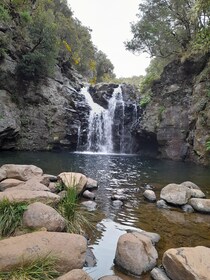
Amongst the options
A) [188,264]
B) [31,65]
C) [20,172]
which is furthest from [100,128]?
[188,264]

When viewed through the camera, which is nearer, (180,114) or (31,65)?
(31,65)

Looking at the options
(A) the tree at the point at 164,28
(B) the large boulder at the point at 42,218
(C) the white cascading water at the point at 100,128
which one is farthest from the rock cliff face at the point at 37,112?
(B) the large boulder at the point at 42,218

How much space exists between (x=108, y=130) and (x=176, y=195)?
15710 mm

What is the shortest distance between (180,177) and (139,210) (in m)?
5.77

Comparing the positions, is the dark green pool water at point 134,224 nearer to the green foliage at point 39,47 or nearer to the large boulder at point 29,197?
the large boulder at point 29,197

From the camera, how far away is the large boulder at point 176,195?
Result: 7.51 meters

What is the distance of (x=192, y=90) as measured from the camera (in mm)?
20438

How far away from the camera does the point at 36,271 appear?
323 cm

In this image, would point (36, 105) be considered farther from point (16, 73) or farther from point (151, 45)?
point (151, 45)

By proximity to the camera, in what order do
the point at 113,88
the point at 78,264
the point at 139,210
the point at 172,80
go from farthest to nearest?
the point at 113,88
the point at 172,80
the point at 139,210
the point at 78,264

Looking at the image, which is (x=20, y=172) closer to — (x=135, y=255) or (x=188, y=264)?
(x=135, y=255)

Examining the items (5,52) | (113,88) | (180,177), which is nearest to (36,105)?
(5,52)

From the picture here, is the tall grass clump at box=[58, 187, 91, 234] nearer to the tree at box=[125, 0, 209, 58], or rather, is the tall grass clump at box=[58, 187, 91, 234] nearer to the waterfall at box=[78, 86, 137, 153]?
the waterfall at box=[78, 86, 137, 153]

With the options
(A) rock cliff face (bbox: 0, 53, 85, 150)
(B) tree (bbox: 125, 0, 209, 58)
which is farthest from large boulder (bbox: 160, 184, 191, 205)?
(B) tree (bbox: 125, 0, 209, 58)
